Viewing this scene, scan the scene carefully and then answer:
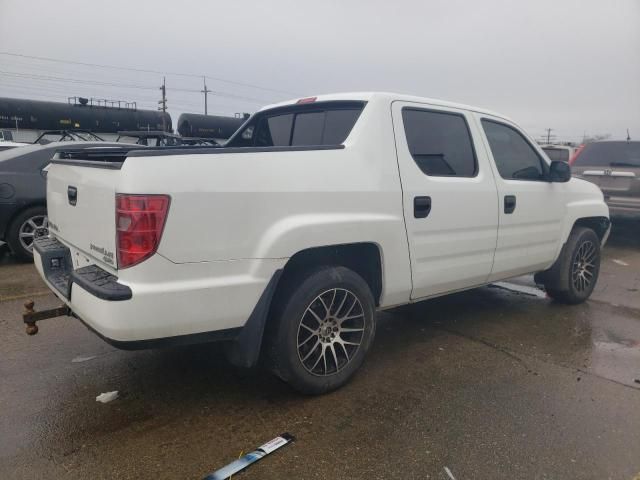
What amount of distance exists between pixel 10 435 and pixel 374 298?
7.51 feet

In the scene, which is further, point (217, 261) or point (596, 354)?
point (596, 354)

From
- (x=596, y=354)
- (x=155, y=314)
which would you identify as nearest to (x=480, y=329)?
(x=596, y=354)

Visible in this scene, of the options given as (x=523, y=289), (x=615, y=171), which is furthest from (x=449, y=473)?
(x=615, y=171)

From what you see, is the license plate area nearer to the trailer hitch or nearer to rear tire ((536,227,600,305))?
the trailer hitch

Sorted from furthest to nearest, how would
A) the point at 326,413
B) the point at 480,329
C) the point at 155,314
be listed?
the point at 480,329 < the point at 326,413 < the point at 155,314

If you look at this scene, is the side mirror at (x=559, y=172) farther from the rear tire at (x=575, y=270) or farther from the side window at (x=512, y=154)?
the rear tire at (x=575, y=270)

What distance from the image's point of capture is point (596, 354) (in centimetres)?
404

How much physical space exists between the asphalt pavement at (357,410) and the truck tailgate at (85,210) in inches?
36.8

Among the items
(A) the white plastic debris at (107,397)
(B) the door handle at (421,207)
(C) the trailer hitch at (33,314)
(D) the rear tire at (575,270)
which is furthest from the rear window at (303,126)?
(D) the rear tire at (575,270)

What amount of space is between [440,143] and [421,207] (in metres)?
0.62

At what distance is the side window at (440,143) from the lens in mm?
3561

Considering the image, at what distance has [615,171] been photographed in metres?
8.55

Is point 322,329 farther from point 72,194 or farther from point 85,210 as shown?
point 72,194

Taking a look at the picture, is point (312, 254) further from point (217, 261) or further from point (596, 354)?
point (596, 354)
